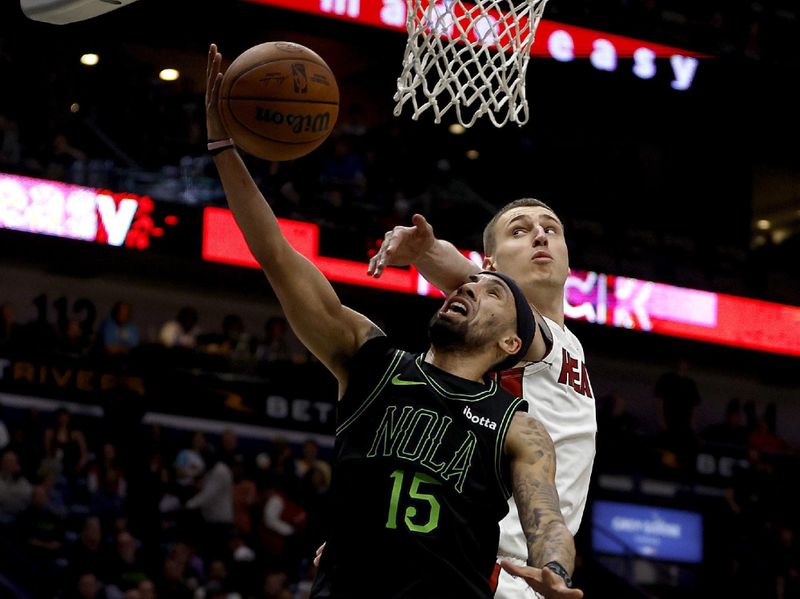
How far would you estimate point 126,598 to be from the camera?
10477 millimetres

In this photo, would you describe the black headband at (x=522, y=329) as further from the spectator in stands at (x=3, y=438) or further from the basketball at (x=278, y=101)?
the spectator in stands at (x=3, y=438)

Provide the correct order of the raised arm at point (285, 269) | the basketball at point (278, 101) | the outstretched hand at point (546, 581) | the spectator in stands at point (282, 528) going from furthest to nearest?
the spectator in stands at point (282, 528) → the basketball at point (278, 101) → the raised arm at point (285, 269) → the outstretched hand at point (546, 581)

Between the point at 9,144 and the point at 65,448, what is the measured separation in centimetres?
332

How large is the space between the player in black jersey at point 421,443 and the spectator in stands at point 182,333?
9.89 m

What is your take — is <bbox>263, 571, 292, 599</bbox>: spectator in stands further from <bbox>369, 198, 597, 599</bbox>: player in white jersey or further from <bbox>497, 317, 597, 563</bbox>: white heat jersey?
<bbox>497, 317, 597, 563</bbox>: white heat jersey

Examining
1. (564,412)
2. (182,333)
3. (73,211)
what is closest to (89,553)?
(182,333)

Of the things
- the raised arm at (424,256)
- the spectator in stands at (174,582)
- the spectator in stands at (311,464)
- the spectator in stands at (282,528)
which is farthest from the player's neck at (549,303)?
the spectator in stands at (311,464)

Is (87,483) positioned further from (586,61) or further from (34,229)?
(586,61)

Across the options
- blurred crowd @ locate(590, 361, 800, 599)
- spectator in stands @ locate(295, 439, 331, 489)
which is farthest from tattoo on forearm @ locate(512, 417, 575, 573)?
blurred crowd @ locate(590, 361, 800, 599)

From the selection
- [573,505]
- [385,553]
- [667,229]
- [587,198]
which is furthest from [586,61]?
[385,553]

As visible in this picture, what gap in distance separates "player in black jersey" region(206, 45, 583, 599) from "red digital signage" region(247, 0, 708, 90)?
10.4 metres

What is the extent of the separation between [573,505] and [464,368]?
1005 mm

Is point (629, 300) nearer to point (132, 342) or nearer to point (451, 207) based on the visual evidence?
point (451, 207)

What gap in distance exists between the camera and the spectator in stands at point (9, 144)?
42.3ft
